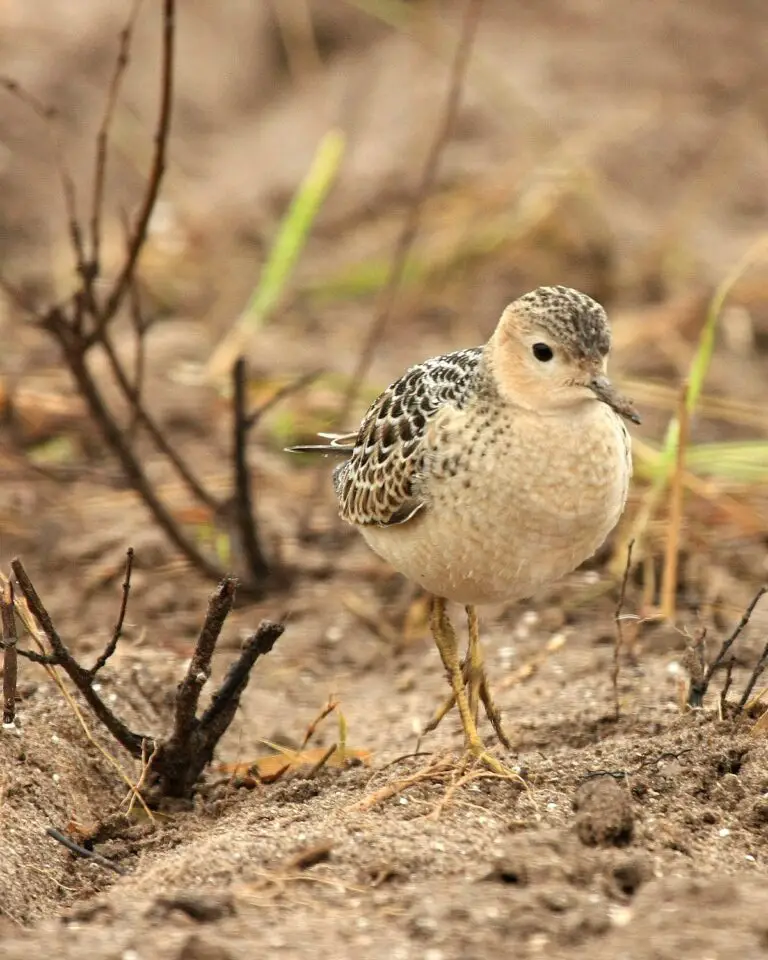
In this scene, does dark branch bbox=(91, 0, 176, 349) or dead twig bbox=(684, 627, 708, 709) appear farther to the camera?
dark branch bbox=(91, 0, 176, 349)

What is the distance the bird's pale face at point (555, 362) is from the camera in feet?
13.3

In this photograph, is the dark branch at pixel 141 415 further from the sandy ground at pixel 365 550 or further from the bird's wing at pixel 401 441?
the bird's wing at pixel 401 441

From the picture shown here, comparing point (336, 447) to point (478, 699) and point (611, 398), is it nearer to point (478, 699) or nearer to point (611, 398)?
point (478, 699)

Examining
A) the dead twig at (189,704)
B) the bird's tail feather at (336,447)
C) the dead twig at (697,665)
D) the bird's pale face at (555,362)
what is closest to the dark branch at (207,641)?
the dead twig at (189,704)

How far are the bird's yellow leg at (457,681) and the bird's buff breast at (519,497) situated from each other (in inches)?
17.0

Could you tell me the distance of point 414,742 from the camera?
5105mm

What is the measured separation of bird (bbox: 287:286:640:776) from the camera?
4.07 metres

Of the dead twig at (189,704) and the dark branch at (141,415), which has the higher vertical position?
the dark branch at (141,415)

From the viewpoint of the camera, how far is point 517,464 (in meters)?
4.08

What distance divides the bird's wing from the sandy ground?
72 cm

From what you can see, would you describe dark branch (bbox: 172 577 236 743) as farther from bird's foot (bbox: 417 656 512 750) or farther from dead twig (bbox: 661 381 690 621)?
dead twig (bbox: 661 381 690 621)

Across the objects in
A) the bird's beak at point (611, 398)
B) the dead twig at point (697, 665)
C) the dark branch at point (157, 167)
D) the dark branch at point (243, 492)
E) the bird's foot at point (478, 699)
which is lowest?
the bird's foot at point (478, 699)

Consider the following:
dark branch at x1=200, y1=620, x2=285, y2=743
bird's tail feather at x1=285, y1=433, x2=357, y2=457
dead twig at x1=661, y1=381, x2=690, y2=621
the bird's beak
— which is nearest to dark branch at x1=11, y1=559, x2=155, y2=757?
dark branch at x1=200, y1=620, x2=285, y2=743

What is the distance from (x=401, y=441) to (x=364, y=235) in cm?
581
